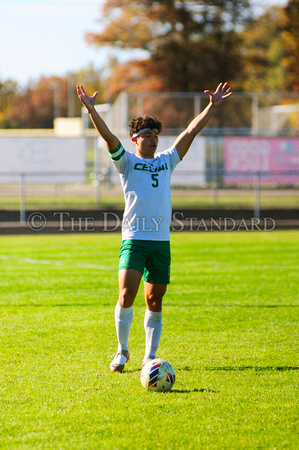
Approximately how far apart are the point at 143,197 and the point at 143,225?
0.23 metres

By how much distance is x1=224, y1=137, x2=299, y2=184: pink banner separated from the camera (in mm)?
24625

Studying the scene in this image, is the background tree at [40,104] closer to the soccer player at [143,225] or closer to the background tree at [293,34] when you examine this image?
the background tree at [293,34]

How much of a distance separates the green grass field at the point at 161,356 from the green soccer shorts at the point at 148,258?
0.83 m

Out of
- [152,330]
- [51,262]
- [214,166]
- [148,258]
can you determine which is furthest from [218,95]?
[214,166]

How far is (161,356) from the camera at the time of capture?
20.7 feet

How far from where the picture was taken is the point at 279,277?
11.1m

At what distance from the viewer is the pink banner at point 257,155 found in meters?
24.6

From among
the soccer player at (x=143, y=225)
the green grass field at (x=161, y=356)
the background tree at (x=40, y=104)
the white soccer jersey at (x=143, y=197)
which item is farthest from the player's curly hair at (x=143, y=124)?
the background tree at (x=40, y=104)

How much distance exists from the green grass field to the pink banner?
41.0ft

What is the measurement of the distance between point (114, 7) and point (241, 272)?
107 ft

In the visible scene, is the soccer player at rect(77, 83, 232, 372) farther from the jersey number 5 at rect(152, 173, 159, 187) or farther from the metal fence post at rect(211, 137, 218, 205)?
the metal fence post at rect(211, 137, 218, 205)

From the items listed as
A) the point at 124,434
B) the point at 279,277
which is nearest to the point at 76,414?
the point at 124,434

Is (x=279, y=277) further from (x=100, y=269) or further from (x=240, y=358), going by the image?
(x=240, y=358)

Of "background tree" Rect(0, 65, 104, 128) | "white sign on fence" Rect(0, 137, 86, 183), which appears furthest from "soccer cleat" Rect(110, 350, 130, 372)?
"background tree" Rect(0, 65, 104, 128)
